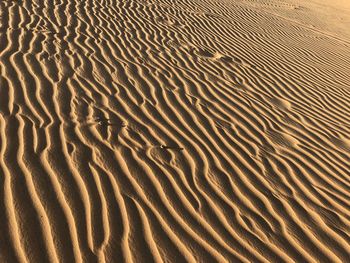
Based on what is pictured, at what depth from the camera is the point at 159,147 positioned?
4266 mm

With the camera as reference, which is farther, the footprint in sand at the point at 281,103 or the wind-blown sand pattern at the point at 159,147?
the footprint in sand at the point at 281,103

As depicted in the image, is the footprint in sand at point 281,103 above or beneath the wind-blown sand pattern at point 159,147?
above

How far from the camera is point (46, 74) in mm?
5316

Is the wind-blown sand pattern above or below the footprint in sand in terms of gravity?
below

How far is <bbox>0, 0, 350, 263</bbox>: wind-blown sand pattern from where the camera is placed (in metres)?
3.12

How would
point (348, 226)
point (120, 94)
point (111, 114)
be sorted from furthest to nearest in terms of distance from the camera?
1. point (120, 94)
2. point (111, 114)
3. point (348, 226)

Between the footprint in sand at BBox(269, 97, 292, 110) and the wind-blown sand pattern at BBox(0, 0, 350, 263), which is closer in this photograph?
the wind-blown sand pattern at BBox(0, 0, 350, 263)

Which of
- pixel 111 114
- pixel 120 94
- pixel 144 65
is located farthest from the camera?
pixel 144 65

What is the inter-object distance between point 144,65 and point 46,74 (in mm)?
1671

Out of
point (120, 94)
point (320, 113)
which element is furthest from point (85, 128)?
point (320, 113)

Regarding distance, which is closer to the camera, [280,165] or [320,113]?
[280,165]

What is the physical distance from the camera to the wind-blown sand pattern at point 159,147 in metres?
3.12

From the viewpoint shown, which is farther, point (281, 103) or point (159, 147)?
point (281, 103)

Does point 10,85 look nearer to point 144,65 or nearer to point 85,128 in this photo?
point 85,128
